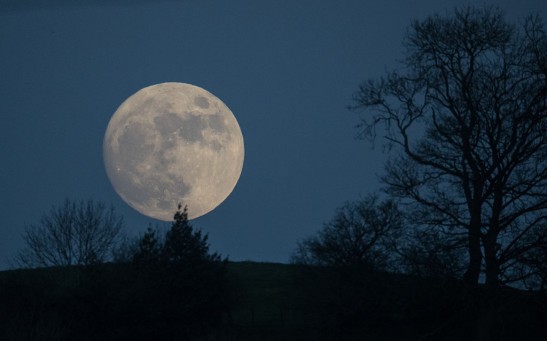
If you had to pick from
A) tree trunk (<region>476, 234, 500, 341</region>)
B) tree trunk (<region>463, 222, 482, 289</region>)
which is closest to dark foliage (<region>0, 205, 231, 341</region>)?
tree trunk (<region>476, 234, 500, 341</region>)

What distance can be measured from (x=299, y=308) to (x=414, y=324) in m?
10.6

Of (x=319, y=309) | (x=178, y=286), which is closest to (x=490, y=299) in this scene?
(x=319, y=309)

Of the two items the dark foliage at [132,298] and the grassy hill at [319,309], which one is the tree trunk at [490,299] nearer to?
the grassy hill at [319,309]

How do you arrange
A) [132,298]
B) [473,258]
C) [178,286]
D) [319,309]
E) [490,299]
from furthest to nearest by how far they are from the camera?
[319,309] < [178,286] < [132,298] < [473,258] < [490,299]

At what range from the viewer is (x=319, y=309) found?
113 ft

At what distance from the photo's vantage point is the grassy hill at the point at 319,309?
75.2 feet

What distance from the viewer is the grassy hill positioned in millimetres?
22906

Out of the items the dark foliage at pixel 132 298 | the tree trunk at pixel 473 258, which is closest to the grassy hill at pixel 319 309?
the dark foliage at pixel 132 298

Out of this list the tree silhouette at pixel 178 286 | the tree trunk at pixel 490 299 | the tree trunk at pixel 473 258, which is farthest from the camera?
the tree silhouette at pixel 178 286

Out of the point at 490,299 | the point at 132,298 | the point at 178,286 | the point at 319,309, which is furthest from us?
the point at 319,309

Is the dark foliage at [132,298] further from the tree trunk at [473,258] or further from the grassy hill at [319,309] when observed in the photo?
the tree trunk at [473,258]

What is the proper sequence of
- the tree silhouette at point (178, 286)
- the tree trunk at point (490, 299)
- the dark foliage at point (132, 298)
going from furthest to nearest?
the tree silhouette at point (178, 286) → the dark foliage at point (132, 298) → the tree trunk at point (490, 299)

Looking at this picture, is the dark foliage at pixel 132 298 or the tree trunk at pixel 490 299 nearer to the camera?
the tree trunk at pixel 490 299

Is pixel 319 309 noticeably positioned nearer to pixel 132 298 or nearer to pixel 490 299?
pixel 132 298
